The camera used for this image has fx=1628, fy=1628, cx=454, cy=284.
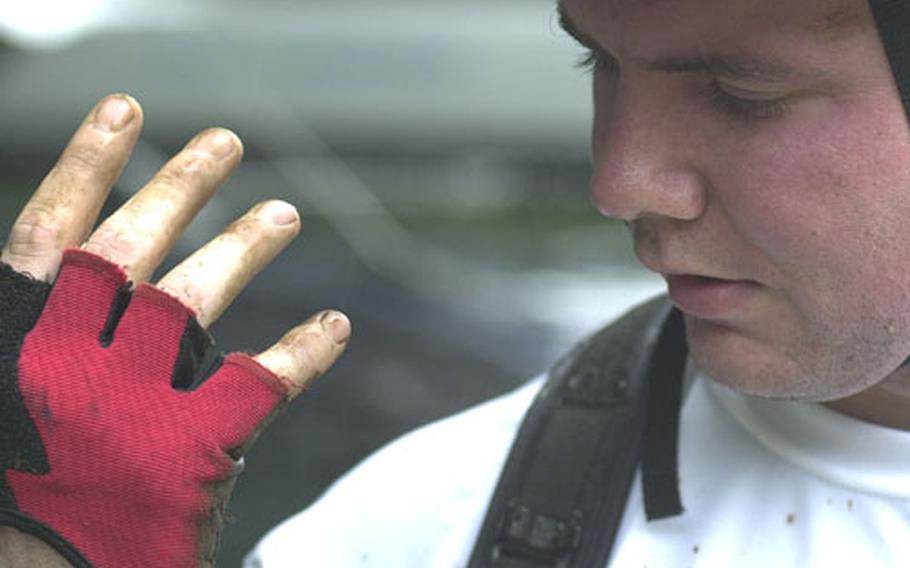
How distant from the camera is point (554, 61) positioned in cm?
883

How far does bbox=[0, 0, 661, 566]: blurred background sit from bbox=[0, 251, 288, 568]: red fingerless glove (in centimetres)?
227

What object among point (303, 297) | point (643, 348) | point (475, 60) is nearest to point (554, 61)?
point (475, 60)

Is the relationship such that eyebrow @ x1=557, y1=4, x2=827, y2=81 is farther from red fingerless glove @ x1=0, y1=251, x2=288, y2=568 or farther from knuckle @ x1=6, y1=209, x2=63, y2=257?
knuckle @ x1=6, y1=209, x2=63, y2=257

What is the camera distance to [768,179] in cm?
160

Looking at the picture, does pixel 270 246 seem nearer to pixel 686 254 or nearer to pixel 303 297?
pixel 686 254

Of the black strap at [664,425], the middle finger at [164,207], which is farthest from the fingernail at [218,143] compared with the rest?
the black strap at [664,425]

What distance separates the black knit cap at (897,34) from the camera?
156cm

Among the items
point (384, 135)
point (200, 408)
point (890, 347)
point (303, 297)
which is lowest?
point (384, 135)

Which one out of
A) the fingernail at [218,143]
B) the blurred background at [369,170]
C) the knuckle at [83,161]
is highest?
the knuckle at [83,161]

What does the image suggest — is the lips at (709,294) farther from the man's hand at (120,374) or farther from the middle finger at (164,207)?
the middle finger at (164,207)

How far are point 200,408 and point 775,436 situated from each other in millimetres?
681

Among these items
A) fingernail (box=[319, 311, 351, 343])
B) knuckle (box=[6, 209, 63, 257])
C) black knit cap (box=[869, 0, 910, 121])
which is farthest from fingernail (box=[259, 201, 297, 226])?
black knit cap (box=[869, 0, 910, 121])

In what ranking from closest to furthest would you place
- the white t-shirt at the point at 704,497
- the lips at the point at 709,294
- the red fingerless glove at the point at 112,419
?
the red fingerless glove at the point at 112,419 → the lips at the point at 709,294 → the white t-shirt at the point at 704,497

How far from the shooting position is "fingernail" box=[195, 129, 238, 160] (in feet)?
5.47
